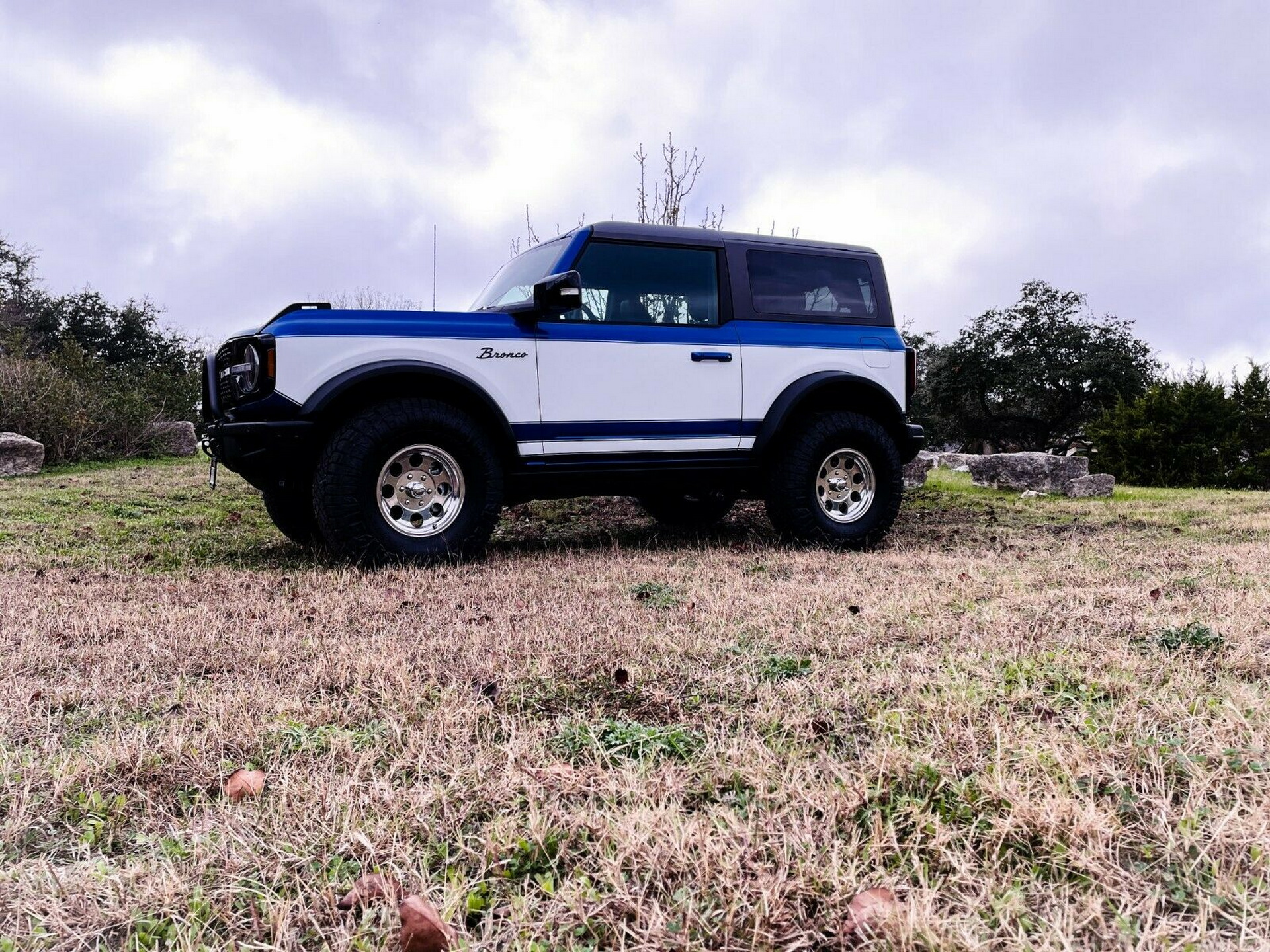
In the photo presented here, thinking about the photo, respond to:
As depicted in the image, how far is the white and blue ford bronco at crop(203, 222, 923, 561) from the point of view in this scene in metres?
4.90

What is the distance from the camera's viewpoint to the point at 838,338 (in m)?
6.30

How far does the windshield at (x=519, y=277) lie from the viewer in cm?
574

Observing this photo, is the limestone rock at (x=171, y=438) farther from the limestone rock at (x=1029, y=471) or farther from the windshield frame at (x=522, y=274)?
the limestone rock at (x=1029, y=471)

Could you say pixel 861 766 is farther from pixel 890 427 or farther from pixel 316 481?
pixel 890 427

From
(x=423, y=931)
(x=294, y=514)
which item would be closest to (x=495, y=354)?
(x=294, y=514)

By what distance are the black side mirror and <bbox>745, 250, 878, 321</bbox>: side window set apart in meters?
1.47

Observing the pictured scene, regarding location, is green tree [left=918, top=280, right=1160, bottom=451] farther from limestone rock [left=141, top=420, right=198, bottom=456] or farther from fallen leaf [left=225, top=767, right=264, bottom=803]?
fallen leaf [left=225, top=767, right=264, bottom=803]

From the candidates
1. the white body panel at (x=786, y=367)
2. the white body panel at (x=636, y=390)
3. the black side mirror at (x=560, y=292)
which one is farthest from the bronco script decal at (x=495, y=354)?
the white body panel at (x=786, y=367)

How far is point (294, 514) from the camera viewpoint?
5902mm

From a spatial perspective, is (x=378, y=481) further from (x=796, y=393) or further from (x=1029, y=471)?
(x=1029, y=471)

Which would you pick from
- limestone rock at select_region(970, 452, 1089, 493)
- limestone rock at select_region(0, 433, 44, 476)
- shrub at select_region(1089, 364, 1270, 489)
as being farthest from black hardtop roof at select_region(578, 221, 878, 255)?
shrub at select_region(1089, 364, 1270, 489)

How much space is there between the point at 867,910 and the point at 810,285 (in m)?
5.50

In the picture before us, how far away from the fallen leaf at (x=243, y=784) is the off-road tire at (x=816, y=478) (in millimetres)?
4601

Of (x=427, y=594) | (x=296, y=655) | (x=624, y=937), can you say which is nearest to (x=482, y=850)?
(x=624, y=937)
